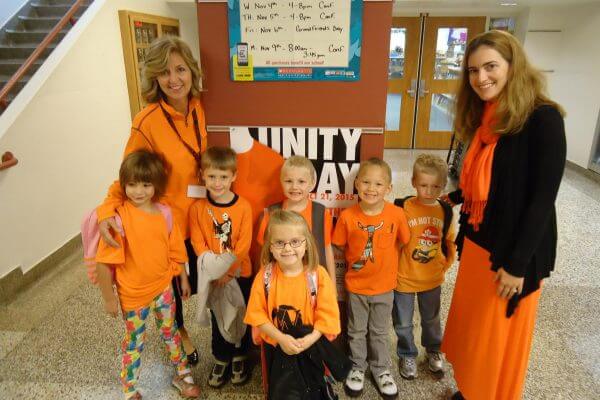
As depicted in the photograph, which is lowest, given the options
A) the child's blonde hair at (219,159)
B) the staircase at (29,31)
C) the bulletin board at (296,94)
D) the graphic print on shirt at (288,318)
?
the graphic print on shirt at (288,318)

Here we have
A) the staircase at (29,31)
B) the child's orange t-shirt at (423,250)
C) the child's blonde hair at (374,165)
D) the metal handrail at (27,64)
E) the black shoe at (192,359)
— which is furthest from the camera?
the staircase at (29,31)

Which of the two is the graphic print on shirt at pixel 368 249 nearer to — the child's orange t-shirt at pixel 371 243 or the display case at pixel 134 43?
the child's orange t-shirt at pixel 371 243

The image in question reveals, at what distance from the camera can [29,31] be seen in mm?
4348

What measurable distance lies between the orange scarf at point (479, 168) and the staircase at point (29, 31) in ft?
11.8

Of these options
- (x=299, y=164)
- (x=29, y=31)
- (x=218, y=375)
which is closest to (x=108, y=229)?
(x=299, y=164)

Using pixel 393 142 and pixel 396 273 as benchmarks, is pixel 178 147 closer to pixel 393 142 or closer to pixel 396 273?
pixel 396 273

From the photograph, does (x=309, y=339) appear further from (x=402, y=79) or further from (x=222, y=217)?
(x=402, y=79)

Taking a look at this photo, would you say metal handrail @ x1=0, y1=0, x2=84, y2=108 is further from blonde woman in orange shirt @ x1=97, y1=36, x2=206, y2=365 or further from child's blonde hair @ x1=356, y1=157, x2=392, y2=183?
child's blonde hair @ x1=356, y1=157, x2=392, y2=183

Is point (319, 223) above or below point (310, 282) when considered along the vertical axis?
above

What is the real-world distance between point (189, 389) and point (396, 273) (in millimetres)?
1133

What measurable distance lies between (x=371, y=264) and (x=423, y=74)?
570 cm

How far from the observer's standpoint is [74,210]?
360 cm

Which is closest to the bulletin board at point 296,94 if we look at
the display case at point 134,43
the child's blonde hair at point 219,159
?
the child's blonde hair at point 219,159

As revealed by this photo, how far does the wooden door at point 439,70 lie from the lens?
6.54 metres
